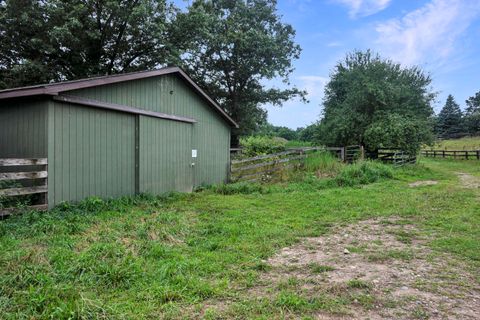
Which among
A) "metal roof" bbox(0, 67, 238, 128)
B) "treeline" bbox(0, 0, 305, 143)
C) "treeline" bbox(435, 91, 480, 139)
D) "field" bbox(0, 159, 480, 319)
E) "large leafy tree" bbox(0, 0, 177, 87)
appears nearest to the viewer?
"field" bbox(0, 159, 480, 319)

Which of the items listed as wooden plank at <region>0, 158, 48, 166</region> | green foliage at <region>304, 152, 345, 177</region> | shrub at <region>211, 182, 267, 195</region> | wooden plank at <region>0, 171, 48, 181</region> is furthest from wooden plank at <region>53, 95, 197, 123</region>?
green foliage at <region>304, 152, 345, 177</region>

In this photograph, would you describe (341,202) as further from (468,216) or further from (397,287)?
(397,287)

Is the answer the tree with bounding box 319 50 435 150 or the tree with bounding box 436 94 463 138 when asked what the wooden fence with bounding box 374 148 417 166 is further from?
the tree with bounding box 436 94 463 138

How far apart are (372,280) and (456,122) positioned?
6736 centimetres

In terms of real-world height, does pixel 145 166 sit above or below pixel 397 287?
above

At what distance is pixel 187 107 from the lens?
9945mm

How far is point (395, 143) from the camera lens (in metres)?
17.8

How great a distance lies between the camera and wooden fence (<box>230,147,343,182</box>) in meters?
12.1

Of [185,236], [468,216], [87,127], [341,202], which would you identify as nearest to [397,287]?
[185,236]

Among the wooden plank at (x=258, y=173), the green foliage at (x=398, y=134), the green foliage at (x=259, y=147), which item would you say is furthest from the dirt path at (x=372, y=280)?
the green foliage at (x=398, y=134)

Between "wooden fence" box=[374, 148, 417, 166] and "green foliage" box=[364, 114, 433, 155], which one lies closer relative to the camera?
"wooden fence" box=[374, 148, 417, 166]

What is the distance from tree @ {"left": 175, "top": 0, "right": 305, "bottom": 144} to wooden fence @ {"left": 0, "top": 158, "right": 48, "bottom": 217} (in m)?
18.8

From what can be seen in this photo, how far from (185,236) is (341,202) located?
14.6ft

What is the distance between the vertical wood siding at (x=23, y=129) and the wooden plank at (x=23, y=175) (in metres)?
0.40
